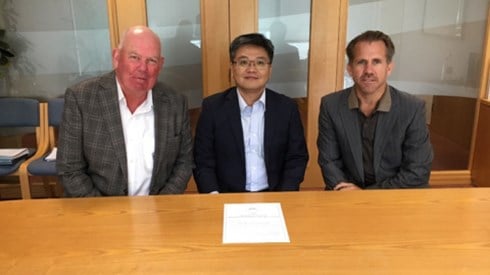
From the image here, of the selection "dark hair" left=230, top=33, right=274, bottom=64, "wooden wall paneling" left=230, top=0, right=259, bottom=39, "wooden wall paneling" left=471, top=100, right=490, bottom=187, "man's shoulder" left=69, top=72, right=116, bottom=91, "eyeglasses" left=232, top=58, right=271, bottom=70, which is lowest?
"wooden wall paneling" left=471, top=100, right=490, bottom=187

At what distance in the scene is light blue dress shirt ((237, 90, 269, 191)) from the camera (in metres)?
1.95

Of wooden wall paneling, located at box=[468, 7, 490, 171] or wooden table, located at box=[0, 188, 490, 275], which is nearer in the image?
wooden table, located at box=[0, 188, 490, 275]

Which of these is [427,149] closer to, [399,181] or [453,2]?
[399,181]

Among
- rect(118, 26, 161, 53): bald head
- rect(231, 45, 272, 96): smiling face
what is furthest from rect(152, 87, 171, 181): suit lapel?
rect(231, 45, 272, 96): smiling face

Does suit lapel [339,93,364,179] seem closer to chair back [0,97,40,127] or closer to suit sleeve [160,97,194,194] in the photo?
suit sleeve [160,97,194,194]

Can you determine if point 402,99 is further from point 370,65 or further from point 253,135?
point 253,135

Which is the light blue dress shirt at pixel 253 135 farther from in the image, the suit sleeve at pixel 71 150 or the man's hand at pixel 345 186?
the suit sleeve at pixel 71 150

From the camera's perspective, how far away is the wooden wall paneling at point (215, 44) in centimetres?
288

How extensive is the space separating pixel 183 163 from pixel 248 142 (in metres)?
0.36

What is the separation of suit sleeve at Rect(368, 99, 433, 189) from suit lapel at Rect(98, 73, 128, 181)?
122 cm

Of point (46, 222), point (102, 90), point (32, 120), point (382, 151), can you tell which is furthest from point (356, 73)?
point (32, 120)

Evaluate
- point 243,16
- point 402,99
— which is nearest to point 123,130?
point 402,99

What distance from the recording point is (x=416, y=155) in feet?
6.05

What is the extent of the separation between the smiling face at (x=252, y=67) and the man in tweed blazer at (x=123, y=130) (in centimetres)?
38
